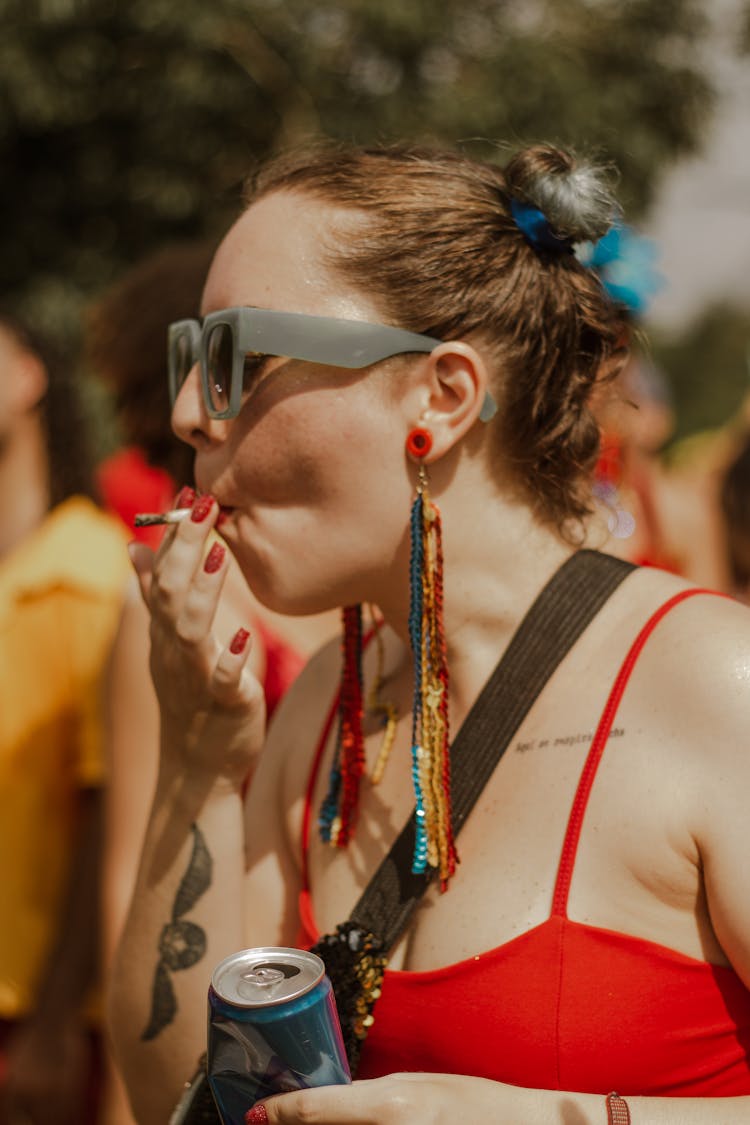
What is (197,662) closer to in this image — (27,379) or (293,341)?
(293,341)

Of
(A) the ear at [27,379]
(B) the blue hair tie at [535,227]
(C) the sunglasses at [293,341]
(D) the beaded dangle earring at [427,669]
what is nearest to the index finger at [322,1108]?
(D) the beaded dangle earring at [427,669]

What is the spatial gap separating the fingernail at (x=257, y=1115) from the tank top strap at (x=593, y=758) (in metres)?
0.43

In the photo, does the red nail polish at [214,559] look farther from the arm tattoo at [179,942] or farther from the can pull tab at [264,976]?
the can pull tab at [264,976]

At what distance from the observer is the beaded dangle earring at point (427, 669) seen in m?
1.59

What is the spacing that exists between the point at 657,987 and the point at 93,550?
7.19 feet

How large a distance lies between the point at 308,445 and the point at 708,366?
99.7 ft

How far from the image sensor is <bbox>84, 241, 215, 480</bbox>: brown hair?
2.73 metres

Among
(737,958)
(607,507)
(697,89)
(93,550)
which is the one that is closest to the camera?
(737,958)

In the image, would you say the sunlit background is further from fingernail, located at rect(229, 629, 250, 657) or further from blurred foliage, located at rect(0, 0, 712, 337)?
fingernail, located at rect(229, 629, 250, 657)

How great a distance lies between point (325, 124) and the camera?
12.0 metres

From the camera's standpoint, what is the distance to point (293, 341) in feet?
5.24

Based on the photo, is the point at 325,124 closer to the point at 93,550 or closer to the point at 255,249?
the point at 93,550

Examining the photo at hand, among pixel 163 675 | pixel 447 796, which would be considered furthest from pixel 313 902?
pixel 163 675

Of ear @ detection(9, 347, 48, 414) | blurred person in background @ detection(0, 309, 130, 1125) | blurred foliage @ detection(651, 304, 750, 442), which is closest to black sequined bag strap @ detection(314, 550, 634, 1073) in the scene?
blurred person in background @ detection(0, 309, 130, 1125)
